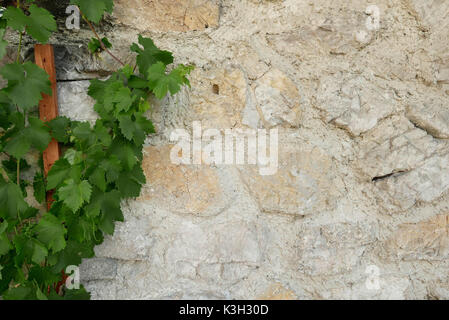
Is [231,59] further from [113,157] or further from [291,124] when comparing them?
[113,157]

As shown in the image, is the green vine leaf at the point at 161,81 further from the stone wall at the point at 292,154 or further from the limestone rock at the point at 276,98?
the limestone rock at the point at 276,98

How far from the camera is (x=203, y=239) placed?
1.20 metres

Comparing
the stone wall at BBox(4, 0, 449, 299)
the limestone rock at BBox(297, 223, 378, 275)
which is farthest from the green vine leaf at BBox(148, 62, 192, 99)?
the limestone rock at BBox(297, 223, 378, 275)

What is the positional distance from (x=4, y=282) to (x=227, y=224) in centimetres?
62

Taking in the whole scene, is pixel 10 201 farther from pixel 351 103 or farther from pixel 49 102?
pixel 351 103

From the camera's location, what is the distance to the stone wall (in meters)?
1.20

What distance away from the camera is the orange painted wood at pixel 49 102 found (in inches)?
44.1

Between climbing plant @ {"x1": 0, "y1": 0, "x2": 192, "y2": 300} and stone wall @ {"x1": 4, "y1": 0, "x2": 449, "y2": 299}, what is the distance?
8 cm

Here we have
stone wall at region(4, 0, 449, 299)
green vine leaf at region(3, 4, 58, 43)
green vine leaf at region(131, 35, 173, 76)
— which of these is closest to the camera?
green vine leaf at region(3, 4, 58, 43)

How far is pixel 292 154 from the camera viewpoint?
3.99ft

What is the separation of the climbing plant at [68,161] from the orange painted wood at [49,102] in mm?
25

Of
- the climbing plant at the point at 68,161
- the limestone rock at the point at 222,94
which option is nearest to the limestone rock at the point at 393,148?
the limestone rock at the point at 222,94

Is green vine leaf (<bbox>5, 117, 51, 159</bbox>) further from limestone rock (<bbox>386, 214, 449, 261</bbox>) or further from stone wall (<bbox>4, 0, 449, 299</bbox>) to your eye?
limestone rock (<bbox>386, 214, 449, 261</bbox>)
